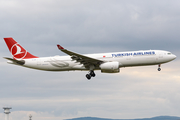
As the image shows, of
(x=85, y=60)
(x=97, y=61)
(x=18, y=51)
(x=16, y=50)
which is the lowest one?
(x=97, y=61)

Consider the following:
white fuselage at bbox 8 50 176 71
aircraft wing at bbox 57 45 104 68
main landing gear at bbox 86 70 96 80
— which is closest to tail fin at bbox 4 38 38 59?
white fuselage at bbox 8 50 176 71

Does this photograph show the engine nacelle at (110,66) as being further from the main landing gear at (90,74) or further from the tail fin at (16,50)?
the tail fin at (16,50)

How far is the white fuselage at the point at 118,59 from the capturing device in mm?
50062

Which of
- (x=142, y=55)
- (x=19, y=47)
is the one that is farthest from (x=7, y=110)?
(x=142, y=55)

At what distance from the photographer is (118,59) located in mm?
50344

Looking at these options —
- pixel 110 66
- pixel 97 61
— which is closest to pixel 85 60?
pixel 97 61

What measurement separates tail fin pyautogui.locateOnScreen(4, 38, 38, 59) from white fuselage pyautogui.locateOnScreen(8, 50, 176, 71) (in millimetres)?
4030

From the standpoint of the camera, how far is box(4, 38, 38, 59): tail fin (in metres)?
57.8

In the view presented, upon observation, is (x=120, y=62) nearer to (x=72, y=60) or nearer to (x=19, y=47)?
(x=72, y=60)

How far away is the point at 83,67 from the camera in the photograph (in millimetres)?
52344

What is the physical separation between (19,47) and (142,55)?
84.3ft

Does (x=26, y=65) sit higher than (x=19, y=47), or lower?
lower

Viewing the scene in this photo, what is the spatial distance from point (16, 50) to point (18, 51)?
53cm

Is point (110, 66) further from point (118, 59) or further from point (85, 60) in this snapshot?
point (85, 60)
